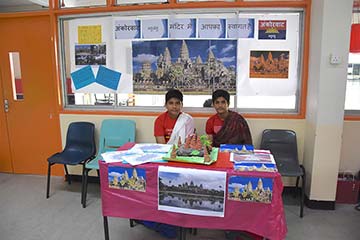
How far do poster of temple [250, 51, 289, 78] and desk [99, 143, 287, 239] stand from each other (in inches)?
53.2

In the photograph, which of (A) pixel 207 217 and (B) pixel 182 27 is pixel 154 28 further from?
(A) pixel 207 217

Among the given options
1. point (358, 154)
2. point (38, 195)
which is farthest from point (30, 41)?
point (358, 154)

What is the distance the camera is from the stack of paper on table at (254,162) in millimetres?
1752

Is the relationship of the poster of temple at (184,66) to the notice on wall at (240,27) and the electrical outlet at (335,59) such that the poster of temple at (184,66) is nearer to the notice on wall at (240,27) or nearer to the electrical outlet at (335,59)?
the notice on wall at (240,27)

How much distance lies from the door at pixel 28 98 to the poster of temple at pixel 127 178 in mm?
1988

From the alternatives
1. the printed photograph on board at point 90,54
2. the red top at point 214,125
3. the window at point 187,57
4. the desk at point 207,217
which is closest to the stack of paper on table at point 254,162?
the desk at point 207,217

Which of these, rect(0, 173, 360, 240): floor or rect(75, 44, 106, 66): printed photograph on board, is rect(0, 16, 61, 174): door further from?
rect(0, 173, 360, 240): floor

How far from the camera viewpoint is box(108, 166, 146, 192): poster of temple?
1.86 metres

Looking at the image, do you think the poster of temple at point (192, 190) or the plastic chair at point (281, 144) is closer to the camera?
the poster of temple at point (192, 190)

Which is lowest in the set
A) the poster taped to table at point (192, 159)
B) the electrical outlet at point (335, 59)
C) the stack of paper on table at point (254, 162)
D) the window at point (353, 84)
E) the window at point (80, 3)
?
the stack of paper on table at point (254, 162)

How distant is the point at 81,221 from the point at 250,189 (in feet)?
5.54

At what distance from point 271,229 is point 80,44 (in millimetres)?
2837

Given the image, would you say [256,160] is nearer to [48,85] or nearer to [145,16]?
[145,16]

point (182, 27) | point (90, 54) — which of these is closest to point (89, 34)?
point (90, 54)
